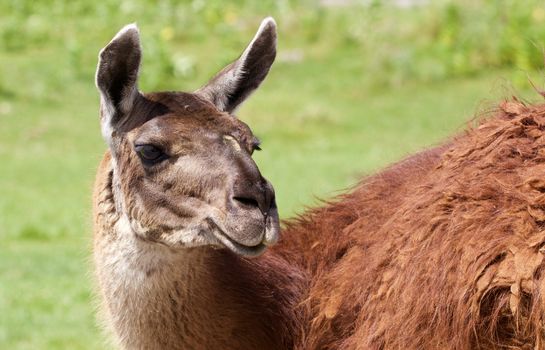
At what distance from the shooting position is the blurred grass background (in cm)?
1655

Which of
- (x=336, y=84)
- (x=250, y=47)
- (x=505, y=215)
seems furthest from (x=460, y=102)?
(x=505, y=215)

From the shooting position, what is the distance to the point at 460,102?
20.0 meters

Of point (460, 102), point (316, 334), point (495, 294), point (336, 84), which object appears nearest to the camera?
point (495, 294)

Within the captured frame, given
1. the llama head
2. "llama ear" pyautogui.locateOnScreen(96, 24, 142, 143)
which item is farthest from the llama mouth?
"llama ear" pyautogui.locateOnScreen(96, 24, 142, 143)

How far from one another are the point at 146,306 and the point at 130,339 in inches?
7.3

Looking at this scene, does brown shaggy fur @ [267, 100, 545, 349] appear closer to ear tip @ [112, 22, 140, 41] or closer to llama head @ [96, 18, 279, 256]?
llama head @ [96, 18, 279, 256]

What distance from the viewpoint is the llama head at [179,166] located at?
15.6ft

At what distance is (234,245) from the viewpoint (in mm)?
4793

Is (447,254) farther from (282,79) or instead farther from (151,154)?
(282,79)

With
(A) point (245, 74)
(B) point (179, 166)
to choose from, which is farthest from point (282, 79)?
(B) point (179, 166)

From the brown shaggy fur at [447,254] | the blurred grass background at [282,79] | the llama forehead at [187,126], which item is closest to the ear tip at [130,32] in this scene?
the llama forehead at [187,126]

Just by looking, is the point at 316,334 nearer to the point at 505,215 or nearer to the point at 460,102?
the point at 505,215

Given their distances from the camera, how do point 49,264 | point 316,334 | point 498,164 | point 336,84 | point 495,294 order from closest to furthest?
point 495,294 < point 498,164 < point 316,334 < point 49,264 < point 336,84

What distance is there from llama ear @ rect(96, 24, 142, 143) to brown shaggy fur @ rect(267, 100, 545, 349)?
3.84ft
